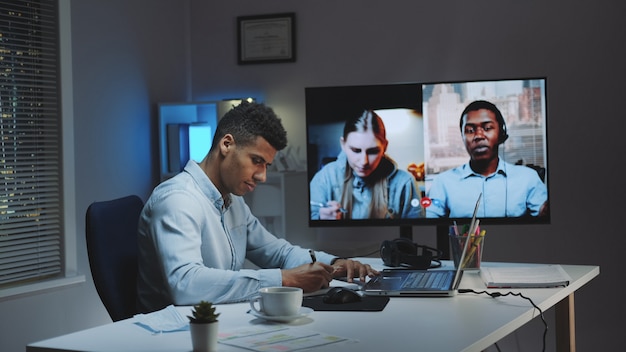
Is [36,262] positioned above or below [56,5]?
below

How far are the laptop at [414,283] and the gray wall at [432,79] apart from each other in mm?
1636

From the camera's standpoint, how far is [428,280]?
2217mm

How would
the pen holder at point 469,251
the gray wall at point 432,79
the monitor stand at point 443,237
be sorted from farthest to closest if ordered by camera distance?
1. the gray wall at point 432,79
2. the monitor stand at point 443,237
3. the pen holder at point 469,251

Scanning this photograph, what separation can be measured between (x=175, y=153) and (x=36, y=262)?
1028 mm

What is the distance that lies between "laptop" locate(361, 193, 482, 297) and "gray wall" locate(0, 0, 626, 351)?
1.64 m

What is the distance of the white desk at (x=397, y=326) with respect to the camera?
147cm

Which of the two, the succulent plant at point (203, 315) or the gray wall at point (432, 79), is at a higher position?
the gray wall at point (432, 79)

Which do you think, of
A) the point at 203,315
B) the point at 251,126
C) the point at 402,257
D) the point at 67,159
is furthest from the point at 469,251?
the point at 67,159

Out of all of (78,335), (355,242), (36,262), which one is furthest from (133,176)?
(78,335)

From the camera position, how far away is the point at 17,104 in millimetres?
3500

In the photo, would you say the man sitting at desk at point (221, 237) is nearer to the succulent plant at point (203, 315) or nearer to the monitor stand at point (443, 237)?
the succulent plant at point (203, 315)

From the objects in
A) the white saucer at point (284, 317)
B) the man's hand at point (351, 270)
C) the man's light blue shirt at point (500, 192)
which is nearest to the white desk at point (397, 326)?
the white saucer at point (284, 317)

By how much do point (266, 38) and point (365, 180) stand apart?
1256 mm

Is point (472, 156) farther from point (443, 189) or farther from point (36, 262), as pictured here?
point (36, 262)
